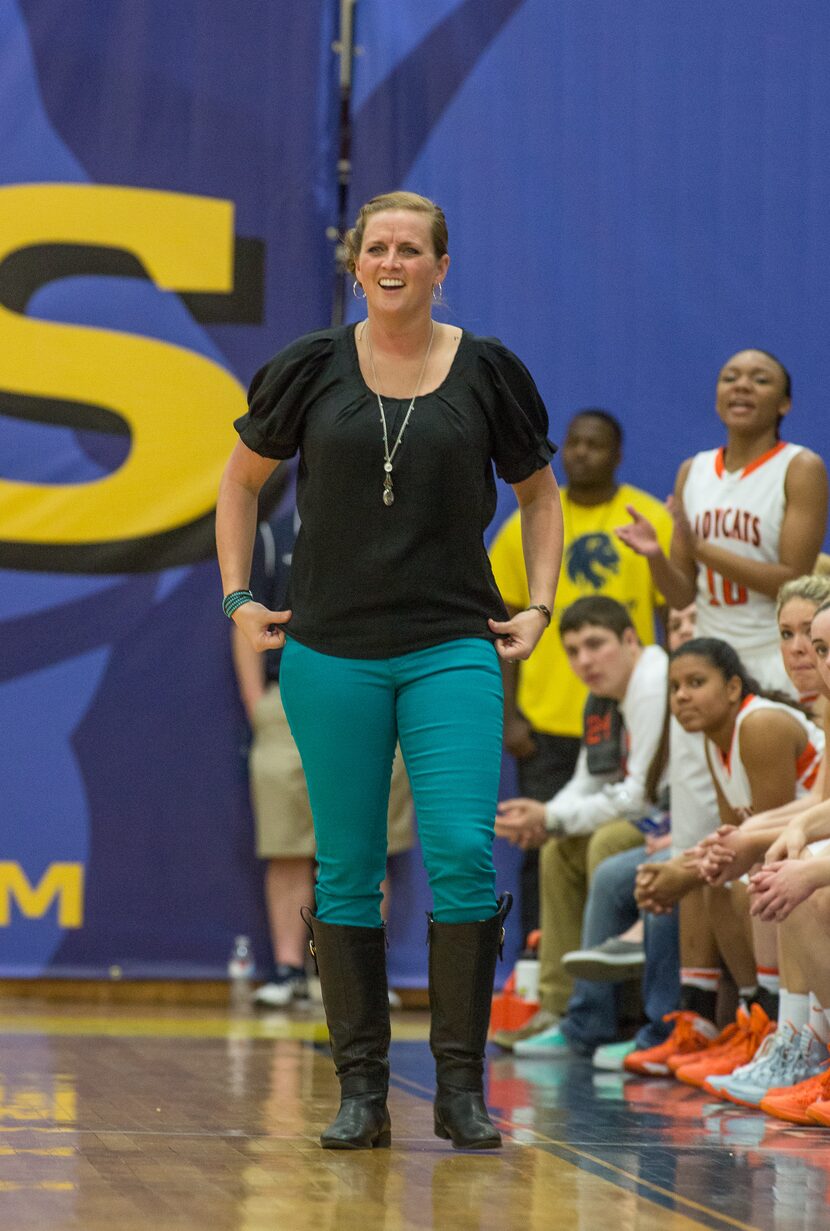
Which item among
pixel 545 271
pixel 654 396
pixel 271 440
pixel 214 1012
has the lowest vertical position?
pixel 214 1012

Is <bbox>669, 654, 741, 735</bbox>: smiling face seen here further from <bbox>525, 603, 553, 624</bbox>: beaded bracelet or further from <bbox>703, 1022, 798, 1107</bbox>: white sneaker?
<bbox>525, 603, 553, 624</bbox>: beaded bracelet

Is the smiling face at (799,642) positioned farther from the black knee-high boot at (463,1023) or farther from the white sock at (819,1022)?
the black knee-high boot at (463,1023)

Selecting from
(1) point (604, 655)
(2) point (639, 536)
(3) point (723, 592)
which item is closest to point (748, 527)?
(3) point (723, 592)

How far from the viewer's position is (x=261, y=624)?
2848 mm

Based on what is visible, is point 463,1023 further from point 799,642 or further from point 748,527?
point 748,527

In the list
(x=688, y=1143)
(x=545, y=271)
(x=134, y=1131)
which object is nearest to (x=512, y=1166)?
(x=688, y=1143)

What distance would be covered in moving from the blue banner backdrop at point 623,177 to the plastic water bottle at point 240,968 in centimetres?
183

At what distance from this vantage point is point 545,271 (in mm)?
5789

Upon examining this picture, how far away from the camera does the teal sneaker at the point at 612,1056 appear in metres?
4.18

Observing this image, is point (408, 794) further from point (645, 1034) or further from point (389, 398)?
point (389, 398)

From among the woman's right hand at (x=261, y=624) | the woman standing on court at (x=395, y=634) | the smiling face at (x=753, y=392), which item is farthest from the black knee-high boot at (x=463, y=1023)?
the smiling face at (x=753, y=392)

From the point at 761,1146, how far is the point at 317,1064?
4.25ft

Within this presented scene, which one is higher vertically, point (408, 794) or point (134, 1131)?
point (408, 794)

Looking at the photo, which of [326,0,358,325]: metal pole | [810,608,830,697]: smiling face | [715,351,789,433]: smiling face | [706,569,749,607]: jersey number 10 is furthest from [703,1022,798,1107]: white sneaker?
[326,0,358,325]: metal pole
